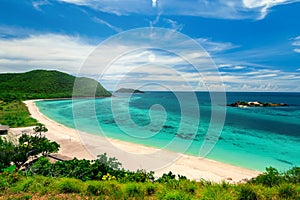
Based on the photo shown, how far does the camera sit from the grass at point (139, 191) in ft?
13.6

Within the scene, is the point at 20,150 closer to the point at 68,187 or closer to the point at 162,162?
the point at 68,187

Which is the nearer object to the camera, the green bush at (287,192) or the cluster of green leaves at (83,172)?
the green bush at (287,192)

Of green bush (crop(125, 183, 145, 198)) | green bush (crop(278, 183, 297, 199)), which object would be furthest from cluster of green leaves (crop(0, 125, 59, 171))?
green bush (crop(278, 183, 297, 199))

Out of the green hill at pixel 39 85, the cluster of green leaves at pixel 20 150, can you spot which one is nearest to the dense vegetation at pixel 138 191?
the cluster of green leaves at pixel 20 150

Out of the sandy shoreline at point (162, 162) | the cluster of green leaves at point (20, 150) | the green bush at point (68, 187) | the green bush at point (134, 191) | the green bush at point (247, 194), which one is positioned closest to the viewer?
the green bush at point (247, 194)

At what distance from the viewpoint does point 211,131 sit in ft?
96.7

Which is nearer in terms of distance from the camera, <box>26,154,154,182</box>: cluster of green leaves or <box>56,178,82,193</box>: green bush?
<box>56,178,82,193</box>: green bush

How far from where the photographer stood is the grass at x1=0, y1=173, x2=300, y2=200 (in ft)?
13.6

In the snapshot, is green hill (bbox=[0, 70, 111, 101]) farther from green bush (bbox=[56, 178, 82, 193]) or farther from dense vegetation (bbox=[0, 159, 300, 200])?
green bush (bbox=[56, 178, 82, 193])

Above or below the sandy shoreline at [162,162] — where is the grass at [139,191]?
above

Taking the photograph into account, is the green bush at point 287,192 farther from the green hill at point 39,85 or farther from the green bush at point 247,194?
the green hill at point 39,85

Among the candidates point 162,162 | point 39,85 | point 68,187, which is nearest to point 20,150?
point 68,187

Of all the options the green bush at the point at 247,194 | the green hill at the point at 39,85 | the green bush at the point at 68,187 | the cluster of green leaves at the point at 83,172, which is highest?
the green hill at the point at 39,85

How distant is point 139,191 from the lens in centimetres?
462
